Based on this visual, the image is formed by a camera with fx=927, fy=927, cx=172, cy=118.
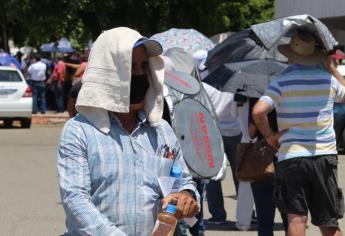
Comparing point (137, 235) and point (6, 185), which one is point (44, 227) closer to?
point (6, 185)

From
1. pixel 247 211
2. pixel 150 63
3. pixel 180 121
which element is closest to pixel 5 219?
pixel 247 211

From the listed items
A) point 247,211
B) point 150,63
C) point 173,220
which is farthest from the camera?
point 247,211

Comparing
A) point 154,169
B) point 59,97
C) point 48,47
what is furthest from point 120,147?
point 48,47

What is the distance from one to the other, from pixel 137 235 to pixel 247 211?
5334 mm

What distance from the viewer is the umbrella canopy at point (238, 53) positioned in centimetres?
876

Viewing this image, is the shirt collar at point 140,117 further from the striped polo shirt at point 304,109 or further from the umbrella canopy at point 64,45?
the umbrella canopy at point 64,45

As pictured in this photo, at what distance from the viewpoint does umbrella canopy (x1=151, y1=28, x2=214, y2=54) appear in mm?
9688

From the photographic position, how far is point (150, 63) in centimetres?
381

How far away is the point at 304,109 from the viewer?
6.13 metres

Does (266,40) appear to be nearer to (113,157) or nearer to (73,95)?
(73,95)

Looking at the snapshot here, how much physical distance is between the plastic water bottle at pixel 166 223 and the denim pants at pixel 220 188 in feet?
18.1

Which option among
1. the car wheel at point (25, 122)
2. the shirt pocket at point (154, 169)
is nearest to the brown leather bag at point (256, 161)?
the shirt pocket at point (154, 169)

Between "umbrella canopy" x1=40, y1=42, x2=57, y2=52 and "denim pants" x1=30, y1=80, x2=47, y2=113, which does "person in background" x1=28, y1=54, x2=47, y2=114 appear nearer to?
"denim pants" x1=30, y1=80, x2=47, y2=113

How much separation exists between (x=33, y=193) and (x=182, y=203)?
26.9 feet
